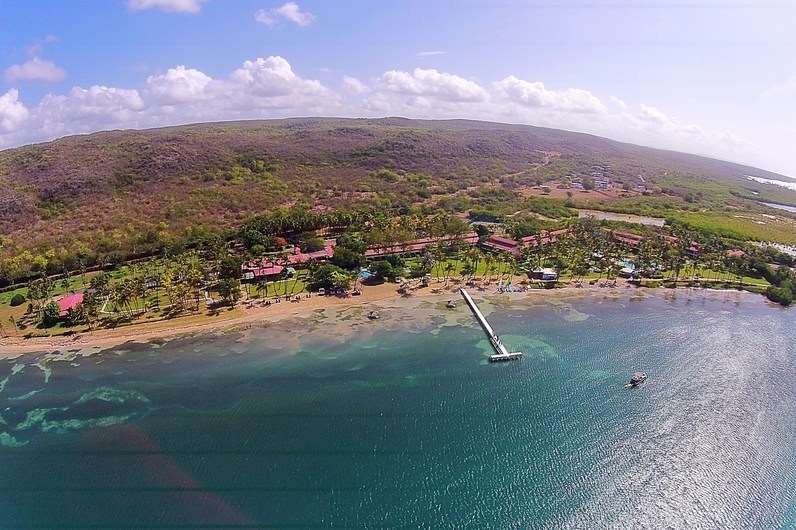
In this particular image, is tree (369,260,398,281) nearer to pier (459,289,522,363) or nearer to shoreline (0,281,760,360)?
shoreline (0,281,760,360)

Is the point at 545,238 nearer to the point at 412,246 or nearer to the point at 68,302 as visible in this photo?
the point at 412,246

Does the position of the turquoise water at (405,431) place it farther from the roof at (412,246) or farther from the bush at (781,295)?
the roof at (412,246)

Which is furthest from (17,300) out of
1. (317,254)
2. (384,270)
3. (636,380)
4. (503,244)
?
(636,380)

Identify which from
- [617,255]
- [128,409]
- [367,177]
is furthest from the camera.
→ [367,177]

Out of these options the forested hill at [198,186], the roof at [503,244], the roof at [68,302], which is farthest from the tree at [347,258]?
the roof at [68,302]

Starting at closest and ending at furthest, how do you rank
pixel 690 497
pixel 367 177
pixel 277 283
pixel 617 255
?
pixel 690 497 → pixel 277 283 → pixel 617 255 → pixel 367 177

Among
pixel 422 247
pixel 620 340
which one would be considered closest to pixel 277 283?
pixel 422 247

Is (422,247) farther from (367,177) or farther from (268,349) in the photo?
(367,177)

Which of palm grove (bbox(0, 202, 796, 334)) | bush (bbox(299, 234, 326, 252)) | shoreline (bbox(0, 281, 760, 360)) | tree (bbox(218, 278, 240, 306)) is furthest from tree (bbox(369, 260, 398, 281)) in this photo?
tree (bbox(218, 278, 240, 306))
